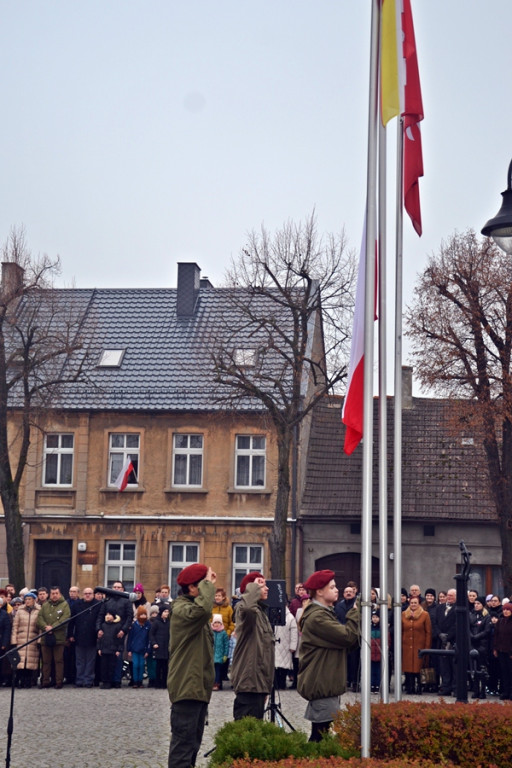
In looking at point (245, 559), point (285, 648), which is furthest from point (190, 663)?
point (245, 559)

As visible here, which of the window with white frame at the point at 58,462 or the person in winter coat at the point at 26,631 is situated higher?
the window with white frame at the point at 58,462

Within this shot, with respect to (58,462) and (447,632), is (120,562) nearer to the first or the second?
(58,462)

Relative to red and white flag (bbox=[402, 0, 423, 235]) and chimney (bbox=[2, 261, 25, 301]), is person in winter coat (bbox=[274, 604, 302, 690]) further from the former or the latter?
chimney (bbox=[2, 261, 25, 301])

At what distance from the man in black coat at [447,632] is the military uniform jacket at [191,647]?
450 inches

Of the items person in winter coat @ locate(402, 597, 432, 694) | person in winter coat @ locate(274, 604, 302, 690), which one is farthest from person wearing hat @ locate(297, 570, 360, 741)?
person in winter coat @ locate(402, 597, 432, 694)

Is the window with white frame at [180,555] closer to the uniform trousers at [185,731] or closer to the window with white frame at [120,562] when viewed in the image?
the window with white frame at [120,562]

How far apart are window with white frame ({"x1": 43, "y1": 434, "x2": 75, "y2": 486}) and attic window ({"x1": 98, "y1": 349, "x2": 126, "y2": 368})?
2850 millimetres

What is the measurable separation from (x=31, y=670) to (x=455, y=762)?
16.3 m

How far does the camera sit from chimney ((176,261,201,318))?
4053 cm

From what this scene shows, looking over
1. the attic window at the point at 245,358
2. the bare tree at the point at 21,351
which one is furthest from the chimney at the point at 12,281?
the attic window at the point at 245,358

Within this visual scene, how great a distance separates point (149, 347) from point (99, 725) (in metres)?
24.2

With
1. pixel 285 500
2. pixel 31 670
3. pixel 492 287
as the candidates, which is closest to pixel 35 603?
pixel 31 670

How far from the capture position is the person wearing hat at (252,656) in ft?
38.6

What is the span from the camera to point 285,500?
31.2 meters
